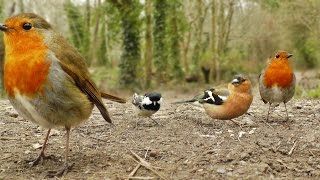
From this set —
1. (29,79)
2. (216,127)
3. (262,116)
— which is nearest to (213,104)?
(216,127)

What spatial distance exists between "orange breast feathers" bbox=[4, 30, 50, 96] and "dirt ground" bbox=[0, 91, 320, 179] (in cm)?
81

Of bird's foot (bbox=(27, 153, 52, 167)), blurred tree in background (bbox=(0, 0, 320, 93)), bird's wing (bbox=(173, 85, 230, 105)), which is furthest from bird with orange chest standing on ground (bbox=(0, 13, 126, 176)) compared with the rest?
blurred tree in background (bbox=(0, 0, 320, 93))

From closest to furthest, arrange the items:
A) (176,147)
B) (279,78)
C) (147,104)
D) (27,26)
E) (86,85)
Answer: (27,26) → (86,85) → (176,147) → (147,104) → (279,78)

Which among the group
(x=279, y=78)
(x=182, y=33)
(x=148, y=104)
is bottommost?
(x=182, y=33)

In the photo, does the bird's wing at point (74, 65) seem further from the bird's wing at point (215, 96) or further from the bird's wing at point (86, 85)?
the bird's wing at point (215, 96)

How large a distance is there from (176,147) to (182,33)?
19996 millimetres

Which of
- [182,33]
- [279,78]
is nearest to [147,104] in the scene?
[279,78]

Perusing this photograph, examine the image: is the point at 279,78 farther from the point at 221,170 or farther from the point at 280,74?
the point at 221,170

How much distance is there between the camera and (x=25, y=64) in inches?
148

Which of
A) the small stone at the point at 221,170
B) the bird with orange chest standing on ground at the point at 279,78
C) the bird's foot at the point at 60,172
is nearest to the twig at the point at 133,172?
the bird's foot at the point at 60,172

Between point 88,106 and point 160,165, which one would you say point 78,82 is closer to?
point 88,106

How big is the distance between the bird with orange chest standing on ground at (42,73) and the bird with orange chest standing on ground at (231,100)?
245cm

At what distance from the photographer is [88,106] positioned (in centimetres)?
427

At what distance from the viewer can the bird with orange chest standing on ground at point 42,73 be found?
382 cm
